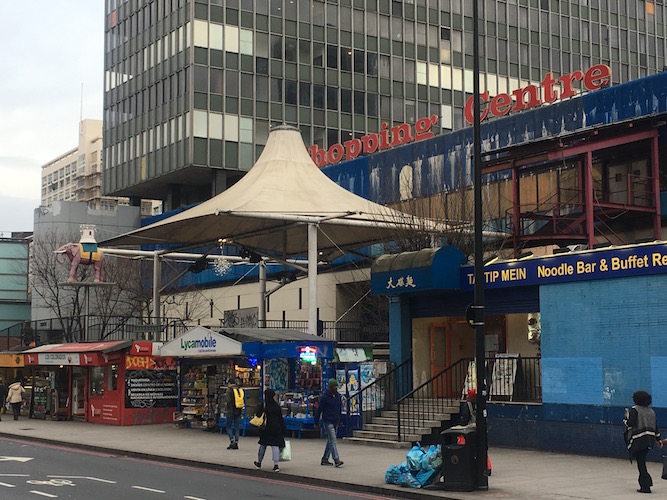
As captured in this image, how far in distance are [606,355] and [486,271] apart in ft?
14.3

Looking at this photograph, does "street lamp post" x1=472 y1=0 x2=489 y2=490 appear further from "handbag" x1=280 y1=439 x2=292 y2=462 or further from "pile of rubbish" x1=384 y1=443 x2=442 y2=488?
"handbag" x1=280 y1=439 x2=292 y2=462

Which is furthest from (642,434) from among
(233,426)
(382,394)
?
(233,426)

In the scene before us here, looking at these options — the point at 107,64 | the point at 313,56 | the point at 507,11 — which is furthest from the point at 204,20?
the point at 507,11

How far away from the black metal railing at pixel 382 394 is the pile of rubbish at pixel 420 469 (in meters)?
7.84

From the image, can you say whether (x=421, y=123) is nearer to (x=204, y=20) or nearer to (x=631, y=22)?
(x=204, y=20)

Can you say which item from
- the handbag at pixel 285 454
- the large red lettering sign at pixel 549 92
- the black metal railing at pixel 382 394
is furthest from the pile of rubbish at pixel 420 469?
the large red lettering sign at pixel 549 92

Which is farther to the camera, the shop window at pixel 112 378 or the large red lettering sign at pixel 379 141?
the large red lettering sign at pixel 379 141

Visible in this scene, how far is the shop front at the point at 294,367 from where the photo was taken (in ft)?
82.7

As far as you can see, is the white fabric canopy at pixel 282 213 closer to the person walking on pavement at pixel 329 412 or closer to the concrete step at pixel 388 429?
the concrete step at pixel 388 429

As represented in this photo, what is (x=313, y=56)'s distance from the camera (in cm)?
7000

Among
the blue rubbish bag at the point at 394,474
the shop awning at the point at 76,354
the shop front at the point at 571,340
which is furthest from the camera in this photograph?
the shop awning at the point at 76,354

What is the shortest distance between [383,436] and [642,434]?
30.6 ft

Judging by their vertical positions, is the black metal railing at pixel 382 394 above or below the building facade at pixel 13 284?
below

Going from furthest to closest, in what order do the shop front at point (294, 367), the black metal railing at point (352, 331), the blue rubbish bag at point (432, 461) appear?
the black metal railing at point (352, 331) → the shop front at point (294, 367) → the blue rubbish bag at point (432, 461)
